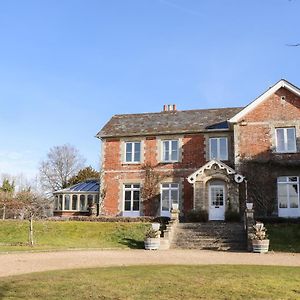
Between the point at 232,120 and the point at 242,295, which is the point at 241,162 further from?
the point at 242,295

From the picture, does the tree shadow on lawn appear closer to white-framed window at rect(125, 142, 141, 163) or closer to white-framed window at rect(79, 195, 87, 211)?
white-framed window at rect(125, 142, 141, 163)

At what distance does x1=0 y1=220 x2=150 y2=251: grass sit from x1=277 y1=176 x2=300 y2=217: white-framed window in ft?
29.6

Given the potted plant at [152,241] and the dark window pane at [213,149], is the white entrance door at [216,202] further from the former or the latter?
the potted plant at [152,241]

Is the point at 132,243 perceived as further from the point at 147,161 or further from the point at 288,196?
the point at 288,196

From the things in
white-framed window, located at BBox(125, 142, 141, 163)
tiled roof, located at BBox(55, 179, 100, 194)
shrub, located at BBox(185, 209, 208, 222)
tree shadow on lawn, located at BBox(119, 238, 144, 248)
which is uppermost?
white-framed window, located at BBox(125, 142, 141, 163)

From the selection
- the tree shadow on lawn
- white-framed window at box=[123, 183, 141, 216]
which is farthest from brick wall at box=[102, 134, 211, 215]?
the tree shadow on lawn

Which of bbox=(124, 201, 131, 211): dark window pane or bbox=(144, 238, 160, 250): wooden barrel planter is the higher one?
bbox=(124, 201, 131, 211): dark window pane

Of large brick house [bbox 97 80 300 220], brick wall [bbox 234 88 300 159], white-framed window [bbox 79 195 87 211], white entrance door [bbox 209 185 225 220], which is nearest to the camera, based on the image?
large brick house [bbox 97 80 300 220]

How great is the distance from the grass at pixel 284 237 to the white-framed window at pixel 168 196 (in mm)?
8238

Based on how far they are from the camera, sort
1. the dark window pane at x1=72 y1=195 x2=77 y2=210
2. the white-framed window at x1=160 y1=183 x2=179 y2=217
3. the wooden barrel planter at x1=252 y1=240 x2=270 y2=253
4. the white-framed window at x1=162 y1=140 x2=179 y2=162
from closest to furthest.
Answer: the wooden barrel planter at x1=252 y1=240 x2=270 y2=253
the white-framed window at x1=160 y1=183 x2=179 y2=217
the white-framed window at x1=162 y1=140 x2=179 y2=162
the dark window pane at x1=72 y1=195 x2=77 y2=210

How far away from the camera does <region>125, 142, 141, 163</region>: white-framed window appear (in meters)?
32.2

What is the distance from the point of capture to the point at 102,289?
9.06 metres

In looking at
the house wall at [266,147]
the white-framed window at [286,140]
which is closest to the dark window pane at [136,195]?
the house wall at [266,147]

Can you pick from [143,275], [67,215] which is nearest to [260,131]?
[67,215]
